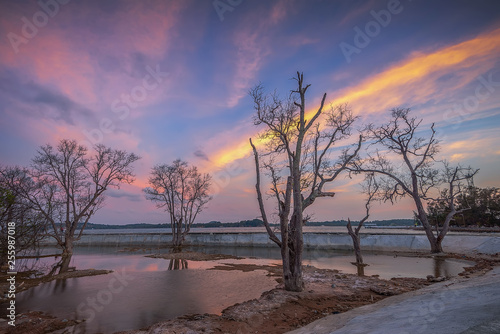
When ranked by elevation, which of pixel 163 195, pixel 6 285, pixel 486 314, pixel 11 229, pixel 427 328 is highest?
pixel 163 195

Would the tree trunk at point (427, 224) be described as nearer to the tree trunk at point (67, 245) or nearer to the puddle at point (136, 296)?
the puddle at point (136, 296)

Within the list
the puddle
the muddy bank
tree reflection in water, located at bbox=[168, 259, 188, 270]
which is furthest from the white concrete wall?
the puddle

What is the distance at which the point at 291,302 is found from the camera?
289 inches

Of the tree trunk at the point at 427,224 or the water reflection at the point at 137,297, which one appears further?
the tree trunk at the point at 427,224

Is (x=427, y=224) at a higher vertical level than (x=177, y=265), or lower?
higher

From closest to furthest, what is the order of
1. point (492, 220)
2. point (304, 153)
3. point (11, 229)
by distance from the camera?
point (11, 229) → point (304, 153) → point (492, 220)

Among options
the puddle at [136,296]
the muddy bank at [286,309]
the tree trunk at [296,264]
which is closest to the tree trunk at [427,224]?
the muddy bank at [286,309]

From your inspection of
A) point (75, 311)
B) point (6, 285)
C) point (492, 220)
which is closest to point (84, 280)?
point (6, 285)

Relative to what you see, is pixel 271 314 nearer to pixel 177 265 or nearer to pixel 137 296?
pixel 137 296

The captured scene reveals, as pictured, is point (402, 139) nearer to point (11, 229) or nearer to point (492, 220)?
point (11, 229)

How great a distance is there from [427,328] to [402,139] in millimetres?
22038

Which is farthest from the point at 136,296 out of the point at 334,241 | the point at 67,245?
the point at 334,241

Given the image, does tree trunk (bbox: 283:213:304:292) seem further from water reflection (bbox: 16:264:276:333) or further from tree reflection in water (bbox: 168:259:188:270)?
tree reflection in water (bbox: 168:259:188:270)

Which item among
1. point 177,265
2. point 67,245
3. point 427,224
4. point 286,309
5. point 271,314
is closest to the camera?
point 271,314
